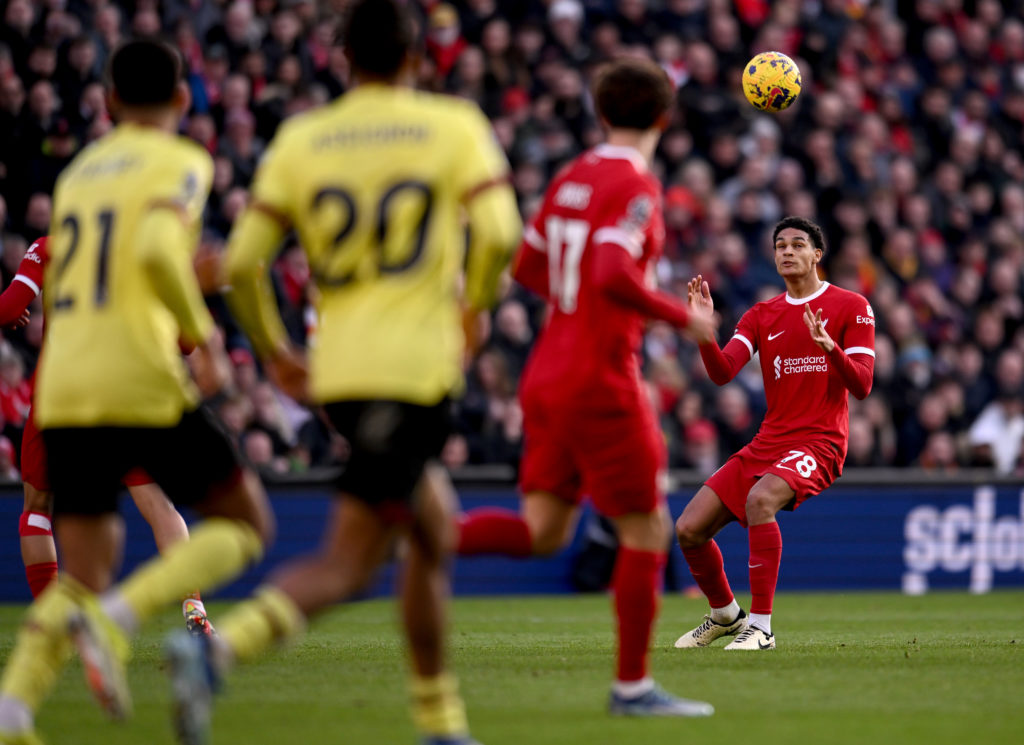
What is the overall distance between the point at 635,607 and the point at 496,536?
77cm

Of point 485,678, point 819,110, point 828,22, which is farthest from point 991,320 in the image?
point 485,678

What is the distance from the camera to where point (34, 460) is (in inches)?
368

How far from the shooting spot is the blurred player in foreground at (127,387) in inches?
216

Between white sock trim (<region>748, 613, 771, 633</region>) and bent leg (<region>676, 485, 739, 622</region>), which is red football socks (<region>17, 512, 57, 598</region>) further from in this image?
white sock trim (<region>748, 613, 771, 633</region>)

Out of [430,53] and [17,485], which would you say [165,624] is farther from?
[430,53]

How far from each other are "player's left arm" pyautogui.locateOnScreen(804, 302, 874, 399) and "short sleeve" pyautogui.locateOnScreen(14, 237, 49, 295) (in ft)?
14.6

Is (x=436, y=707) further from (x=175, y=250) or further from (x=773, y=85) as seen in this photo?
(x=773, y=85)

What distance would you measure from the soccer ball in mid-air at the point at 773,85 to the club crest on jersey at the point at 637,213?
4.50m

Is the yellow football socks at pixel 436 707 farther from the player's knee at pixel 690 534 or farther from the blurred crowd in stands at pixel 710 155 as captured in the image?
the blurred crowd in stands at pixel 710 155

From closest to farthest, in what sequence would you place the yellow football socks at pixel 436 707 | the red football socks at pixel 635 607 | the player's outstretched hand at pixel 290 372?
1. the yellow football socks at pixel 436 707
2. the player's outstretched hand at pixel 290 372
3. the red football socks at pixel 635 607

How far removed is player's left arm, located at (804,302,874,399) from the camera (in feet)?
29.8

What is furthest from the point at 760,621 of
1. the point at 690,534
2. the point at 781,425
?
the point at 781,425

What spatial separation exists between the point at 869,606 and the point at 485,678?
699 cm

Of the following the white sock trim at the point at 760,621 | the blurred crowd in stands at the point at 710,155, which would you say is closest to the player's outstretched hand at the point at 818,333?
the white sock trim at the point at 760,621
